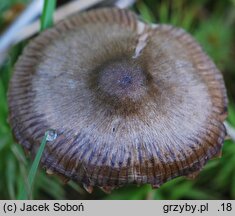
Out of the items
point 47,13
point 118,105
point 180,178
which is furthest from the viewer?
point 180,178

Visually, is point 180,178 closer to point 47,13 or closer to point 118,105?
point 118,105

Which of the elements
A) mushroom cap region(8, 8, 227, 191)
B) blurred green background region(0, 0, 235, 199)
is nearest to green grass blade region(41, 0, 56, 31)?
mushroom cap region(8, 8, 227, 191)

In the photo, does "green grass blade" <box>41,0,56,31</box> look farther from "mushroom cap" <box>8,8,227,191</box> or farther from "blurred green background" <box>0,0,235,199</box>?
"blurred green background" <box>0,0,235,199</box>

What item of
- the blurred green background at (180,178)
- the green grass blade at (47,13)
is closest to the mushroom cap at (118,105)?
the green grass blade at (47,13)

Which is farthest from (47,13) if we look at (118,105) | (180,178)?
(180,178)

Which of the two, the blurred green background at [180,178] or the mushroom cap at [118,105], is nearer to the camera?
the mushroom cap at [118,105]

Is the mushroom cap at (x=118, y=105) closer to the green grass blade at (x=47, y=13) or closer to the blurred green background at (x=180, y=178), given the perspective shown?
the green grass blade at (x=47, y=13)
